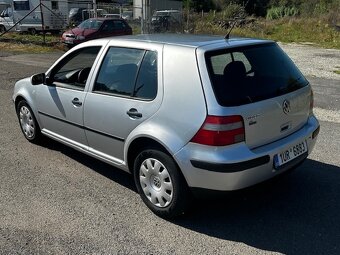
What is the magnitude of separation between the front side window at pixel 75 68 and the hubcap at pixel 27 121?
89 cm

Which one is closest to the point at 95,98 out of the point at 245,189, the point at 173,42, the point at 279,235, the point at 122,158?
the point at 122,158

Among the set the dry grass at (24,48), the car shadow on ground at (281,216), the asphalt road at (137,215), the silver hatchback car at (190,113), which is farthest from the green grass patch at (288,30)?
the silver hatchback car at (190,113)

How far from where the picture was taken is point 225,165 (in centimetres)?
304

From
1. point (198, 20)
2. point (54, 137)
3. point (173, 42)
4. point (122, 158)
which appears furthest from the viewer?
point (198, 20)

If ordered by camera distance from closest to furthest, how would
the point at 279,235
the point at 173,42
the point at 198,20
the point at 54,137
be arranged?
1. the point at 279,235
2. the point at 173,42
3. the point at 54,137
4. the point at 198,20

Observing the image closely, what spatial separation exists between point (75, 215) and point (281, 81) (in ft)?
7.59

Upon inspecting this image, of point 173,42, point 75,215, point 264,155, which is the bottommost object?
point 75,215

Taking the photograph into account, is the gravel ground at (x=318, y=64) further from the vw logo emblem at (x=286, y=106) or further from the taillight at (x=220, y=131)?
the taillight at (x=220, y=131)

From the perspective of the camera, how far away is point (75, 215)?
11.9 ft

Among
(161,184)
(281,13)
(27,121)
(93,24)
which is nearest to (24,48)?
(93,24)

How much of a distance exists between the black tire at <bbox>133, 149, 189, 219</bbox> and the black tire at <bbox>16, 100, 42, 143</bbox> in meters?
2.22

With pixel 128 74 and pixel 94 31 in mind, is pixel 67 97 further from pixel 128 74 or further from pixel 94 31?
pixel 94 31

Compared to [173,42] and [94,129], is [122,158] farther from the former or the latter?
[173,42]

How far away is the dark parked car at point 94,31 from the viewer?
1856cm
